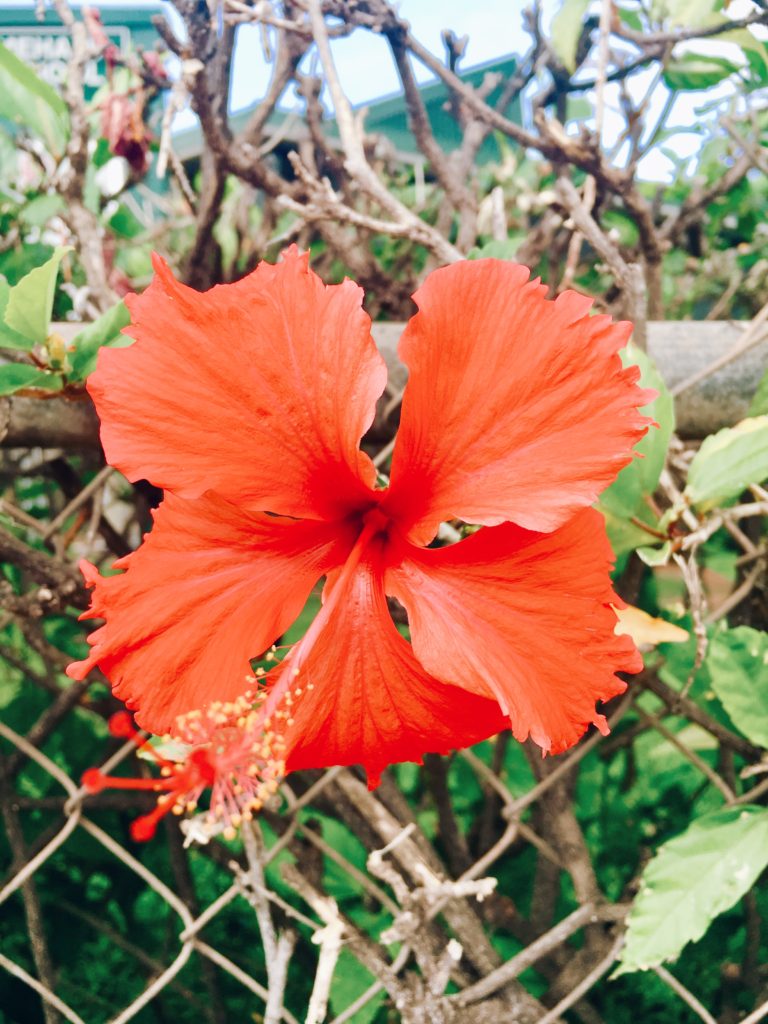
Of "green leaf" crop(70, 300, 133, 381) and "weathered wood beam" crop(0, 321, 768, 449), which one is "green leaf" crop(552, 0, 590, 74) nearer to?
"weathered wood beam" crop(0, 321, 768, 449)

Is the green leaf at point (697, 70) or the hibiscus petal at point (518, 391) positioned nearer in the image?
the hibiscus petal at point (518, 391)

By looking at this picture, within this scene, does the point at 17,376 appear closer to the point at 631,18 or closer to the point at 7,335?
the point at 7,335

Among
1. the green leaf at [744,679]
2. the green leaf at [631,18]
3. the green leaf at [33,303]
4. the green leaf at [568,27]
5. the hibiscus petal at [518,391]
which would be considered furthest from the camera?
the green leaf at [631,18]

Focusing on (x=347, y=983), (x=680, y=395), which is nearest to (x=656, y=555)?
(x=680, y=395)

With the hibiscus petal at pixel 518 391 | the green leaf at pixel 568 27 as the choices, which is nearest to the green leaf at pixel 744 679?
the hibiscus petal at pixel 518 391

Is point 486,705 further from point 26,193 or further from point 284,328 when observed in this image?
point 26,193

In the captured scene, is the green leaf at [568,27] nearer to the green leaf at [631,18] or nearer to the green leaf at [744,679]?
the green leaf at [631,18]
